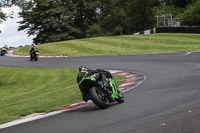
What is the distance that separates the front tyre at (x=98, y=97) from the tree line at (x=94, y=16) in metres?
49.2

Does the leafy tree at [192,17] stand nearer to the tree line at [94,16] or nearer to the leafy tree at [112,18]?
the tree line at [94,16]

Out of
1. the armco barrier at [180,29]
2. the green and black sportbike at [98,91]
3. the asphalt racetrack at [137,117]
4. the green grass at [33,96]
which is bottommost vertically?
the green grass at [33,96]

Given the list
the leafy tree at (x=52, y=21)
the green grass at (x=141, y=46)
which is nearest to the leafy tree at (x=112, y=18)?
the leafy tree at (x=52, y=21)

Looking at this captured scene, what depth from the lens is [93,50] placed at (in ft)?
123

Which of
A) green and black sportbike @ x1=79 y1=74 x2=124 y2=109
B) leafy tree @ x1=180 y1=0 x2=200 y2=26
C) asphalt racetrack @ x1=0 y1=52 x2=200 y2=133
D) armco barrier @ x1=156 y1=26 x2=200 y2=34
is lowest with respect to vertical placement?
asphalt racetrack @ x1=0 y1=52 x2=200 y2=133

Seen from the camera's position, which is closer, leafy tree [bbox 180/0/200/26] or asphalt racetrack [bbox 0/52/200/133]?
asphalt racetrack [bbox 0/52/200/133]

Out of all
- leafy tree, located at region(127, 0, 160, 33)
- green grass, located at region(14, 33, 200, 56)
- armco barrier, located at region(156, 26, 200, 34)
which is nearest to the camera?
green grass, located at region(14, 33, 200, 56)

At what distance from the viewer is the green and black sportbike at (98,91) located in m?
9.04

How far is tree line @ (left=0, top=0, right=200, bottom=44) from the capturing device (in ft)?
218

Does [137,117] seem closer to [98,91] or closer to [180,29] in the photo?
[98,91]

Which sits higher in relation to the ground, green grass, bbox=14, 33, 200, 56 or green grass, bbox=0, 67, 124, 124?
green grass, bbox=14, 33, 200, 56

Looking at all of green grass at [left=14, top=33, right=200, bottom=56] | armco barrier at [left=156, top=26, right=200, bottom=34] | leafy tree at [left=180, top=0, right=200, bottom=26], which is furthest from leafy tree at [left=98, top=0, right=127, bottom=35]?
armco barrier at [left=156, top=26, right=200, bottom=34]

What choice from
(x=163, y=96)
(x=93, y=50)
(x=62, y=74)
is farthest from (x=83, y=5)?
(x=163, y=96)

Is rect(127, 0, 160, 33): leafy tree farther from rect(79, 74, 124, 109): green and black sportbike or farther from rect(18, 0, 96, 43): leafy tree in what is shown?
rect(79, 74, 124, 109): green and black sportbike
